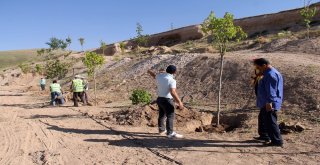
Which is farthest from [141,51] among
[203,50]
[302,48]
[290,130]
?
[290,130]

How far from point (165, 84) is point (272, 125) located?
2403 mm

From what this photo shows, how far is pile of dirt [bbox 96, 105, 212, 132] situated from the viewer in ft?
35.8

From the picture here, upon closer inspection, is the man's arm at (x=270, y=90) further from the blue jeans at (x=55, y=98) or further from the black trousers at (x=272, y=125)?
the blue jeans at (x=55, y=98)

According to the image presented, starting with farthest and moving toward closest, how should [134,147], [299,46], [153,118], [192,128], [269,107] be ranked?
[299,46]
[153,118]
[192,128]
[134,147]
[269,107]

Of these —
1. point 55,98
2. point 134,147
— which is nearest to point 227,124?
point 134,147

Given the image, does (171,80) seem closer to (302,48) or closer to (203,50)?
(302,48)

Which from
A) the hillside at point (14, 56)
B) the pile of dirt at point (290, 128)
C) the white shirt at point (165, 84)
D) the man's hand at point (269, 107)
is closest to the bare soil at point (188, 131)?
the pile of dirt at point (290, 128)

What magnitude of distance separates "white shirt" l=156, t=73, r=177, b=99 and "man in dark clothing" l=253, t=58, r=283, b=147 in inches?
73.2

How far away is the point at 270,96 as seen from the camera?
7332 mm

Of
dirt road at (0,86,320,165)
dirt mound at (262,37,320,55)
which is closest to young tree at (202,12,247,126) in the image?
dirt road at (0,86,320,165)

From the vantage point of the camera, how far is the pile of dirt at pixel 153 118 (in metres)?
10.9

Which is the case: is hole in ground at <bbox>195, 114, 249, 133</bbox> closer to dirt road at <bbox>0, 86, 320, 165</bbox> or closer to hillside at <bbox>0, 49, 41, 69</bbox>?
dirt road at <bbox>0, 86, 320, 165</bbox>

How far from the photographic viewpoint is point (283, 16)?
42.6 meters

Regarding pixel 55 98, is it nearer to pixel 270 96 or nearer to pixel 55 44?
pixel 270 96
